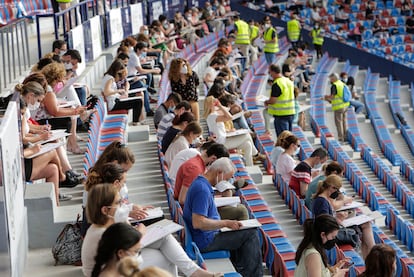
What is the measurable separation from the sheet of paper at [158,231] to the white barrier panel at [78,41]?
7.93m

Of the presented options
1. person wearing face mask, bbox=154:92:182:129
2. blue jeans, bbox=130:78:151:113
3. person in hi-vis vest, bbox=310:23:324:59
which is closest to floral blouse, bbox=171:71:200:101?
person wearing face mask, bbox=154:92:182:129

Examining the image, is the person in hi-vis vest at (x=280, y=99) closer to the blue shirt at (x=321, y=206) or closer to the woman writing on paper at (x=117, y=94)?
the woman writing on paper at (x=117, y=94)

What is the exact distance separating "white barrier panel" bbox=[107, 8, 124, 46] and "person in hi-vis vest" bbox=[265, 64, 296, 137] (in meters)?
5.30

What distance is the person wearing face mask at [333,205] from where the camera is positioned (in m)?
8.88

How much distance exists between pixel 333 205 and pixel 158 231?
3.14 metres

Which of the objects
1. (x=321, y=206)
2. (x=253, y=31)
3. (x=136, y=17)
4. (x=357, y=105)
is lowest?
(x=357, y=105)

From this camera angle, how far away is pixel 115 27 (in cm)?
1895

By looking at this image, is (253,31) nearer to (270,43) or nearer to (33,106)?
(270,43)

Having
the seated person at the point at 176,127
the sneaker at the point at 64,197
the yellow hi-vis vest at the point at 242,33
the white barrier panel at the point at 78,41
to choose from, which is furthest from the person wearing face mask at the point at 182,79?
the yellow hi-vis vest at the point at 242,33

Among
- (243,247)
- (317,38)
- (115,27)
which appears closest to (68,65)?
(243,247)

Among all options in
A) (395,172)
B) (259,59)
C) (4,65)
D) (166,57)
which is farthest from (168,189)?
(259,59)

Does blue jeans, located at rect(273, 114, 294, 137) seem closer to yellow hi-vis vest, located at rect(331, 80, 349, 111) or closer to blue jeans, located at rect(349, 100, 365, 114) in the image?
yellow hi-vis vest, located at rect(331, 80, 349, 111)

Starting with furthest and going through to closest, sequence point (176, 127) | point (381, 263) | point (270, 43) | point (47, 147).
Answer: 1. point (270, 43)
2. point (176, 127)
3. point (47, 147)
4. point (381, 263)

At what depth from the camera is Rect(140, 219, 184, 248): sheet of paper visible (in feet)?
20.5
